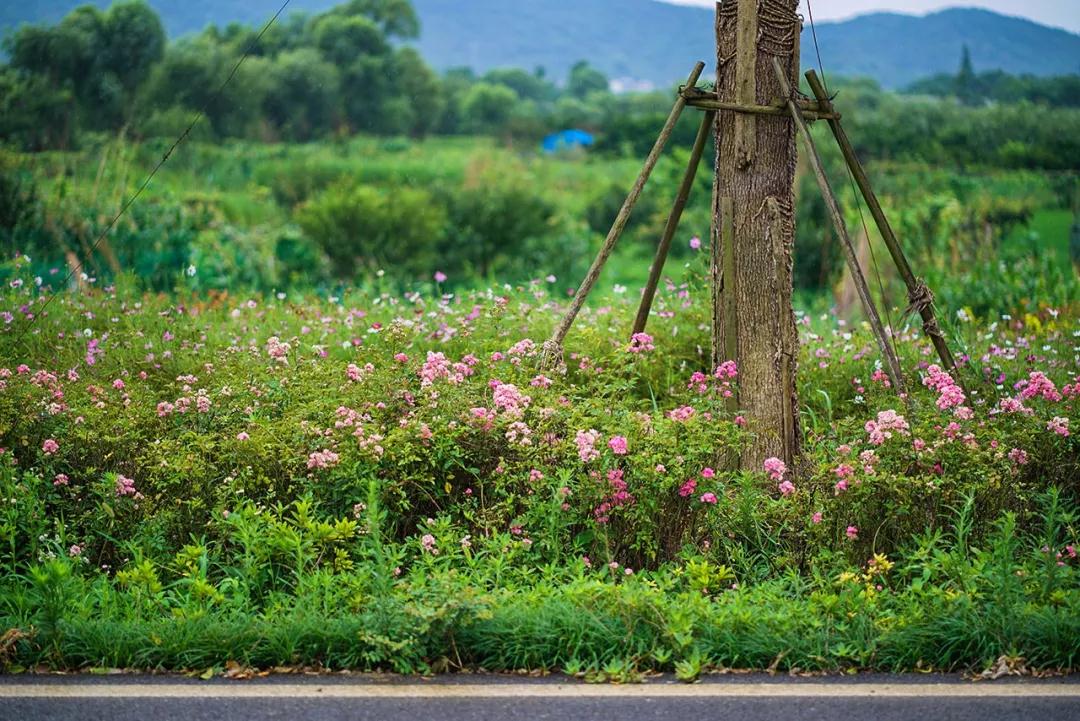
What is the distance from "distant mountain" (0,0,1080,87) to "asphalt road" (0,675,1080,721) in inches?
1140

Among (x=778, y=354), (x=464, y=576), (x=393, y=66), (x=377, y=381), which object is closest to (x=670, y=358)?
(x=778, y=354)

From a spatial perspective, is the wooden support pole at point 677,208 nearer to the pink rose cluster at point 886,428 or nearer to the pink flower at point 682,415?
the pink flower at point 682,415

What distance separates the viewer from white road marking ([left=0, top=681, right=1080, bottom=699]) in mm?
3918

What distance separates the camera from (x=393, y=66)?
173 feet

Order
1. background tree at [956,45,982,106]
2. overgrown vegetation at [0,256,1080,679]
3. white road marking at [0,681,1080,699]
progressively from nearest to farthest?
white road marking at [0,681,1080,699]
overgrown vegetation at [0,256,1080,679]
background tree at [956,45,982,106]

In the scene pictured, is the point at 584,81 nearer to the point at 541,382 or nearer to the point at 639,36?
the point at 639,36

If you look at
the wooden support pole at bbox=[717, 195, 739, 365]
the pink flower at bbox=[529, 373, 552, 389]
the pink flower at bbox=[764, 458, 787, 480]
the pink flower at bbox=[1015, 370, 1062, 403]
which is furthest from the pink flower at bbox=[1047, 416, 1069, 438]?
the pink flower at bbox=[529, 373, 552, 389]

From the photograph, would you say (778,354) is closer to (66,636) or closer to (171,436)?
(171,436)

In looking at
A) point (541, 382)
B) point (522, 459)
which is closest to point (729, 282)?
point (541, 382)

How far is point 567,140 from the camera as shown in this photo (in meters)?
58.6

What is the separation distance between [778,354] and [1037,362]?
2549 millimetres

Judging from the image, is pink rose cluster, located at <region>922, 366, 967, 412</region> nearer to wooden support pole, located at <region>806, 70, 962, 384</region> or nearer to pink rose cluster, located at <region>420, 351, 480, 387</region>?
wooden support pole, located at <region>806, 70, 962, 384</region>

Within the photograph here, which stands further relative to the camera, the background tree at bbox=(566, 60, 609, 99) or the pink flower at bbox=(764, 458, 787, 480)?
the background tree at bbox=(566, 60, 609, 99)

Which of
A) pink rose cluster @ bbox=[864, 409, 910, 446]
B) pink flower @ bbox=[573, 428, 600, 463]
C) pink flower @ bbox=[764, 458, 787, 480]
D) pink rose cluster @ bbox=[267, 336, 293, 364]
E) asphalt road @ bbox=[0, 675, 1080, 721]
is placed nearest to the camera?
asphalt road @ bbox=[0, 675, 1080, 721]
